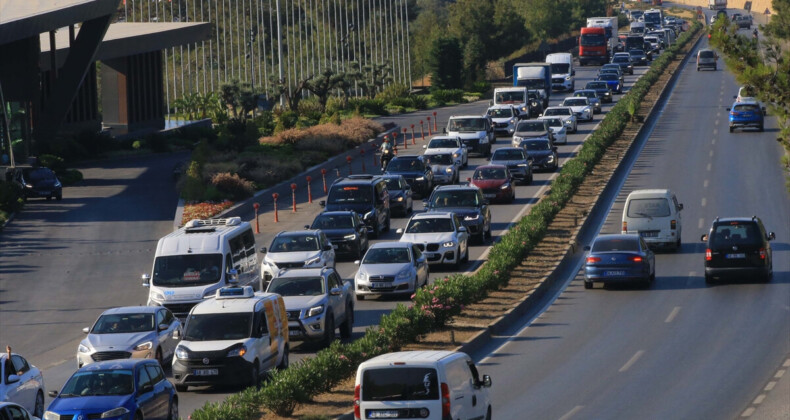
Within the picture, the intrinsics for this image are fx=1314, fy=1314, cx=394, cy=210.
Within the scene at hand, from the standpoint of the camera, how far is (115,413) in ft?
60.7

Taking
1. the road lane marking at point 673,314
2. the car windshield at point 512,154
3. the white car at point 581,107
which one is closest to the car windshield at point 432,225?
the road lane marking at point 673,314

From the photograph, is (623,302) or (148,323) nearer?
(148,323)

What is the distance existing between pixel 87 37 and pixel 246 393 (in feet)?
159

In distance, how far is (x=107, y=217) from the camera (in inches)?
1870

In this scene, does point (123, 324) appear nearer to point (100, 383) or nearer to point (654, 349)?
point (100, 383)

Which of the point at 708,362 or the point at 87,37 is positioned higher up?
the point at 87,37

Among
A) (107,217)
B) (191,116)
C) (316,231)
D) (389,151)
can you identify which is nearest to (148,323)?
(316,231)

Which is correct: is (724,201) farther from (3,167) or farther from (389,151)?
(3,167)

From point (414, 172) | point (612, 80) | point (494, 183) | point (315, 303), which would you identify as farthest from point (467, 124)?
point (315, 303)

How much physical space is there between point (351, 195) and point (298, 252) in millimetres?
8001

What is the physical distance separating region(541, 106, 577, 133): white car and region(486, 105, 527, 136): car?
170cm

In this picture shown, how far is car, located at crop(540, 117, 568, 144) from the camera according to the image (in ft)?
208

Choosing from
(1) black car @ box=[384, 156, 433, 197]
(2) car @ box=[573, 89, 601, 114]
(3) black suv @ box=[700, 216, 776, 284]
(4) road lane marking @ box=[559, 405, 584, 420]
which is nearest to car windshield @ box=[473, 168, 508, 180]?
(1) black car @ box=[384, 156, 433, 197]

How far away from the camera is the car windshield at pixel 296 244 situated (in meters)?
33.3
